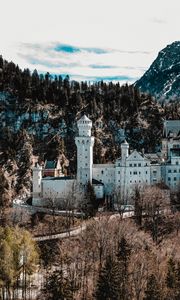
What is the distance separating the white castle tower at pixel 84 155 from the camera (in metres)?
100

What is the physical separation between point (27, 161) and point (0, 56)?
49.4 m

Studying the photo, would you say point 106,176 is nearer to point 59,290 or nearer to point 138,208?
point 138,208

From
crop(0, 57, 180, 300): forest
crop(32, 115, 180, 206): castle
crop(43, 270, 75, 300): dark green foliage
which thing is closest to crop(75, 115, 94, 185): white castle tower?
crop(32, 115, 180, 206): castle

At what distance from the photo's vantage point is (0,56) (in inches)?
Result: 6501

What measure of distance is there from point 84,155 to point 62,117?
43373 mm

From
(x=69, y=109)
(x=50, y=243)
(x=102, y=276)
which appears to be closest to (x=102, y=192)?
Answer: (x=50, y=243)

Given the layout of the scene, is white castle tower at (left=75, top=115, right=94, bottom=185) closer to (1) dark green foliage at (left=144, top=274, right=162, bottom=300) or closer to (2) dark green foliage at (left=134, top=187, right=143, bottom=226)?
(2) dark green foliage at (left=134, top=187, right=143, bottom=226)

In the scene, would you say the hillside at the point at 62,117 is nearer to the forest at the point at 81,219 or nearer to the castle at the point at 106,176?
the forest at the point at 81,219

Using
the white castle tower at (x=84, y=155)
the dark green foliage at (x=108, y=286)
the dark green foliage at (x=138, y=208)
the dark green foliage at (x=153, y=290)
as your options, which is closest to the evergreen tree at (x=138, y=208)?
the dark green foliage at (x=138, y=208)

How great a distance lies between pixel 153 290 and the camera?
56.8 metres

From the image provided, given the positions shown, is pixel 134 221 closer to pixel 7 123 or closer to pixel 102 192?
pixel 102 192

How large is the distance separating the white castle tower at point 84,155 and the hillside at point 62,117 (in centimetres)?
2141

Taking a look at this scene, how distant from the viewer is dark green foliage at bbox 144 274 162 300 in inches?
2226

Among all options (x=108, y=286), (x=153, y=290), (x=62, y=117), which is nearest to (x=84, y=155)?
(x=62, y=117)
